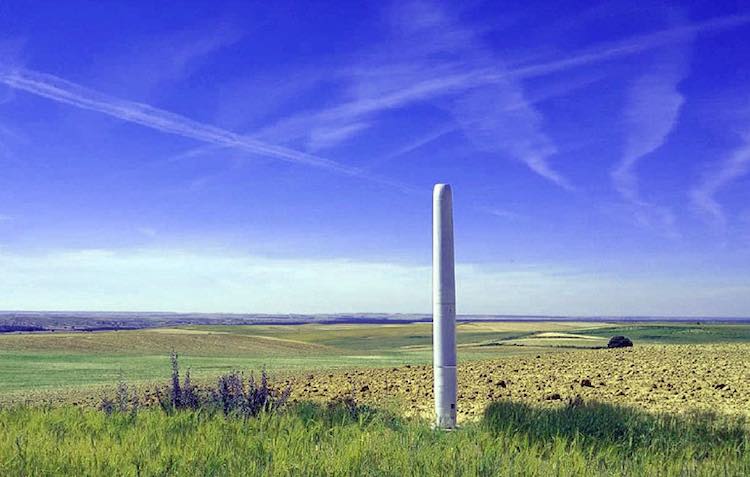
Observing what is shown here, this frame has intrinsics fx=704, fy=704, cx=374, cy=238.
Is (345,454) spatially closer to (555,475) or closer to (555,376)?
(555,475)

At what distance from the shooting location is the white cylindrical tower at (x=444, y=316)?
1045 centimetres

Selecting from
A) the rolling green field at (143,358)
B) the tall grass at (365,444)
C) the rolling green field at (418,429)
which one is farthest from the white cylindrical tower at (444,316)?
the rolling green field at (143,358)

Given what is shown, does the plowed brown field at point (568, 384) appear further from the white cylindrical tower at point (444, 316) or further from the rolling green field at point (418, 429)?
the white cylindrical tower at point (444, 316)

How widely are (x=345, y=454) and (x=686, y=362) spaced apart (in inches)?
523

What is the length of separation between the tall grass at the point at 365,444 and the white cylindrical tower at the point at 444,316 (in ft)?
2.15

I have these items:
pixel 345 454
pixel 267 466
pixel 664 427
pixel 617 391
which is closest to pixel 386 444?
pixel 345 454

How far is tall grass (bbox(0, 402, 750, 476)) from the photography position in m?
6.69

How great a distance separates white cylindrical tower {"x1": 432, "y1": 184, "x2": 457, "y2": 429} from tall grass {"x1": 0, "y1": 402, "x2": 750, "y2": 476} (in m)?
0.65

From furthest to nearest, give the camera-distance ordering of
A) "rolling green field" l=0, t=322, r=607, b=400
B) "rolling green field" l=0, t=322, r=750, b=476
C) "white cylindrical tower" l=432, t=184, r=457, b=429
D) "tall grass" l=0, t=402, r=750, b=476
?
"rolling green field" l=0, t=322, r=607, b=400, "white cylindrical tower" l=432, t=184, r=457, b=429, "rolling green field" l=0, t=322, r=750, b=476, "tall grass" l=0, t=402, r=750, b=476

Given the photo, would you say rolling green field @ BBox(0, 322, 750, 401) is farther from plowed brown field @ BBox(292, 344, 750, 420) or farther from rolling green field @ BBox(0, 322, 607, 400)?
plowed brown field @ BBox(292, 344, 750, 420)

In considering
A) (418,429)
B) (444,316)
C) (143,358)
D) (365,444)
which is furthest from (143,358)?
(365,444)

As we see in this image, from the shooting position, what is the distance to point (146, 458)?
696cm

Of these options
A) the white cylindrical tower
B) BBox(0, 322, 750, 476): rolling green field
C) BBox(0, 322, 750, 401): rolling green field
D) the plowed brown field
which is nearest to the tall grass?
BBox(0, 322, 750, 476): rolling green field

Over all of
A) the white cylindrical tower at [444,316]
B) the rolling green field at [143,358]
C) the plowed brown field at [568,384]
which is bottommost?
the rolling green field at [143,358]
